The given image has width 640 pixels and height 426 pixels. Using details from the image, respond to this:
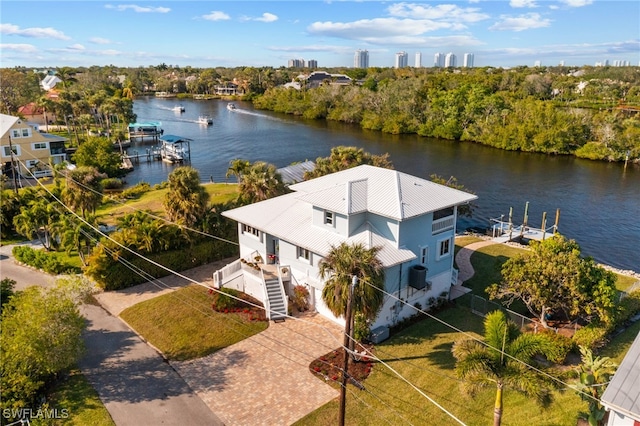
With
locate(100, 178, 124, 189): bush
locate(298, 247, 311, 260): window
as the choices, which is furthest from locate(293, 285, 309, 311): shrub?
locate(100, 178, 124, 189): bush

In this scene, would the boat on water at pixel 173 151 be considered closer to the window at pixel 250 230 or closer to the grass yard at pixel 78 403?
the window at pixel 250 230

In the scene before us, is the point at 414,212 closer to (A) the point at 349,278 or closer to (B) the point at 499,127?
(A) the point at 349,278

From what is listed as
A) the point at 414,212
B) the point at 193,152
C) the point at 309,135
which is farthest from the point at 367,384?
the point at 309,135

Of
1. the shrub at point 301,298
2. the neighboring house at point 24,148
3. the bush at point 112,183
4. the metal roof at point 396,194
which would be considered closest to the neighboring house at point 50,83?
the neighboring house at point 24,148

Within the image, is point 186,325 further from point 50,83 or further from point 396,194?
point 50,83

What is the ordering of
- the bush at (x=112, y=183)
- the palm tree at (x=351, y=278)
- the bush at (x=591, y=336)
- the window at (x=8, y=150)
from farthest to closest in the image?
the window at (x=8, y=150)
the bush at (x=112, y=183)
the bush at (x=591, y=336)
the palm tree at (x=351, y=278)

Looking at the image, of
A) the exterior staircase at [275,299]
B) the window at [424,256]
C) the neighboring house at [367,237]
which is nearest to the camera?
the neighboring house at [367,237]

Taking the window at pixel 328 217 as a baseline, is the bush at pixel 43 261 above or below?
below
